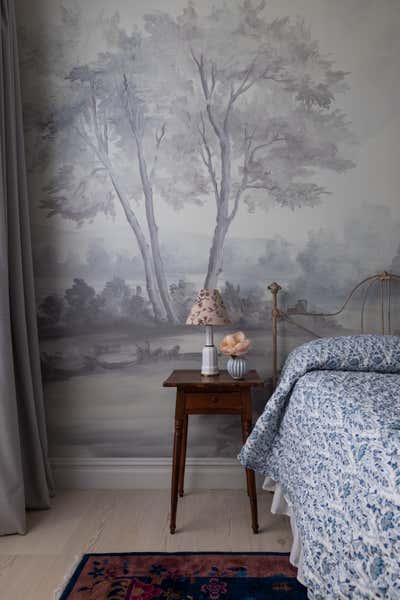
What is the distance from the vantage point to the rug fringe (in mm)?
1801

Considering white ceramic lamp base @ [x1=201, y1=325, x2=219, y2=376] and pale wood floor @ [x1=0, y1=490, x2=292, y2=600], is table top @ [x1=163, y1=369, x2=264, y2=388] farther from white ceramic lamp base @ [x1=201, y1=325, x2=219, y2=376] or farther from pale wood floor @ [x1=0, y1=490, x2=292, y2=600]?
pale wood floor @ [x1=0, y1=490, x2=292, y2=600]

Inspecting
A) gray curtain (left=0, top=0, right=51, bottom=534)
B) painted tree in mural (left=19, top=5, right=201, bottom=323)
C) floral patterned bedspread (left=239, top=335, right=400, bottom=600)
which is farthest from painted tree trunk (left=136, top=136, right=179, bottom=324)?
floral patterned bedspread (left=239, top=335, right=400, bottom=600)

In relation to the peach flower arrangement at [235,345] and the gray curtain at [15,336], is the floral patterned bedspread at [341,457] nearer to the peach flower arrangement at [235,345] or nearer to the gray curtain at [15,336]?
the peach flower arrangement at [235,345]

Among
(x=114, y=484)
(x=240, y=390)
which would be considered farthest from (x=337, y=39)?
(x=114, y=484)

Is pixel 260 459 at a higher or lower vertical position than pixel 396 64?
lower

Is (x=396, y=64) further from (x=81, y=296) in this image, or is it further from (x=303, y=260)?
(x=81, y=296)

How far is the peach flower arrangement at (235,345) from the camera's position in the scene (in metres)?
2.48

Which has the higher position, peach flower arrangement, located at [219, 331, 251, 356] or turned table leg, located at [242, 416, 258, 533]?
peach flower arrangement, located at [219, 331, 251, 356]

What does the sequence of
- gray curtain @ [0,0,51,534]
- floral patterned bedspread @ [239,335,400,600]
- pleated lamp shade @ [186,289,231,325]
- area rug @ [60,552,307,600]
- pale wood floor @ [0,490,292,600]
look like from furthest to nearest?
pleated lamp shade @ [186,289,231,325] < gray curtain @ [0,0,51,534] < pale wood floor @ [0,490,292,600] < area rug @ [60,552,307,600] < floral patterned bedspread @ [239,335,400,600]

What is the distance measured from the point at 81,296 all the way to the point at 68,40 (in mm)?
1466

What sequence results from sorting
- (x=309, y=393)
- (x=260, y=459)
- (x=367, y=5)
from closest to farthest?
(x=309, y=393)
(x=260, y=459)
(x=367, y=5)

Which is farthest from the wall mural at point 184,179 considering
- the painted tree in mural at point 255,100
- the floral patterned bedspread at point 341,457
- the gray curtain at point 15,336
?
the floral patterned bedspread at point 341,457

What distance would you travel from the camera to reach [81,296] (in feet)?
9.39

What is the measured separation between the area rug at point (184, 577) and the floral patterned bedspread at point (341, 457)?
0.30m
